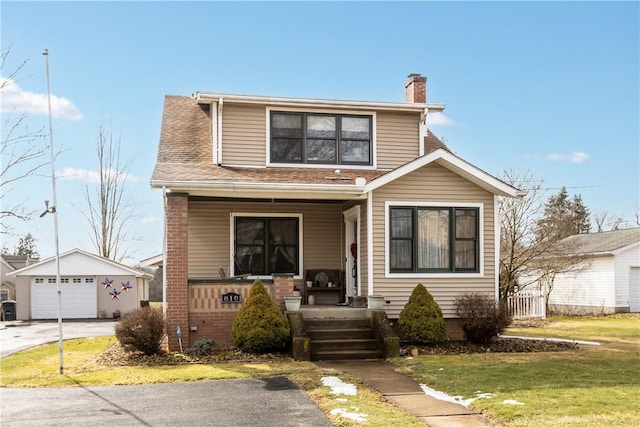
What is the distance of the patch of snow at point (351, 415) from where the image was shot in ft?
24.1

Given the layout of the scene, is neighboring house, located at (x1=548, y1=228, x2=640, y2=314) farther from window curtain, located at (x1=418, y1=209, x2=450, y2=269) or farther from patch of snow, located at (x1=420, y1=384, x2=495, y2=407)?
patch of snow, located at (x1=420, y1=384, x2=495, y2=407)

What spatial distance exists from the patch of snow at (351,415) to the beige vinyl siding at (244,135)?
9.00 meters

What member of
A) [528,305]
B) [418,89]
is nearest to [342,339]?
[418,89]

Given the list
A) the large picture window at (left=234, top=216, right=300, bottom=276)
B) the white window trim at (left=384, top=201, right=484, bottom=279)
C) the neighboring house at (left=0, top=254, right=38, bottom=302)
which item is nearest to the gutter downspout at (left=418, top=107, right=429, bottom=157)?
→ the white window trim at (left=384, top=201, right=484, bottom=279)

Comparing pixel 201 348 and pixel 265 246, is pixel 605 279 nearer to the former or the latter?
pixel 265 246

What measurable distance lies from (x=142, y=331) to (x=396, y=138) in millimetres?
8151

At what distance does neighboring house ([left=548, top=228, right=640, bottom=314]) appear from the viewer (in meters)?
29.3

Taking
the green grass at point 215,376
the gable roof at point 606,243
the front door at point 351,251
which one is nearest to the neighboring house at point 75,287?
the green grass at point 215,376

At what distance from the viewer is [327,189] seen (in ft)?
46.2

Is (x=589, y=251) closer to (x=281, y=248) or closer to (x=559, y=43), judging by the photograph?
(x=559, y=43)

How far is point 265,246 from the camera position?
53.0 feet

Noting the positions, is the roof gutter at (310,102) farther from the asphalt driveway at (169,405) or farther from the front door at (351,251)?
the asphalt driveway at (169,405)

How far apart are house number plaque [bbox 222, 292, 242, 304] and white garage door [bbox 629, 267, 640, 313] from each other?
22485 mm

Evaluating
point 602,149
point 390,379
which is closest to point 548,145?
point 602,149
